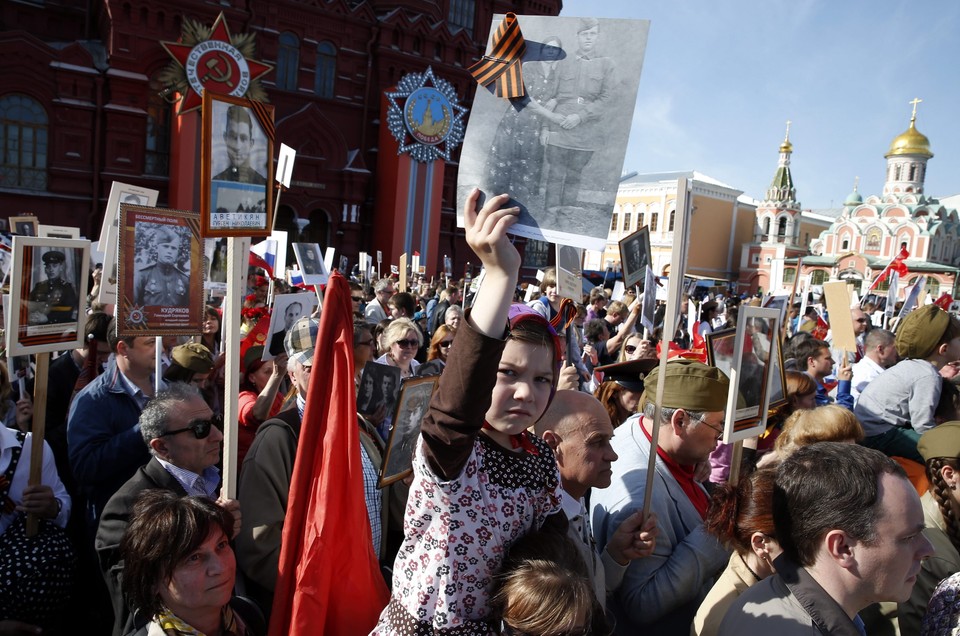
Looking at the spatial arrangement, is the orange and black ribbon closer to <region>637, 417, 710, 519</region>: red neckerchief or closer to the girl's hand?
the girl's hand

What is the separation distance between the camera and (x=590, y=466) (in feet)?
7.31

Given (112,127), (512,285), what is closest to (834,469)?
(512,285)

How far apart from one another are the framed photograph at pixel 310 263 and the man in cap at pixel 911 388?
15.6 ft

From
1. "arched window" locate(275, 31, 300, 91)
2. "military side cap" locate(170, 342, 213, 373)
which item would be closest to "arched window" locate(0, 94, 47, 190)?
"arched window" locate(275, 31, 300, 91)

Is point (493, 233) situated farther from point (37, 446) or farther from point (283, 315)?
point (283, 315)

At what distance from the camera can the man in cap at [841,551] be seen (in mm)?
1643

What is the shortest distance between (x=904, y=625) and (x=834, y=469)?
3.03 feet

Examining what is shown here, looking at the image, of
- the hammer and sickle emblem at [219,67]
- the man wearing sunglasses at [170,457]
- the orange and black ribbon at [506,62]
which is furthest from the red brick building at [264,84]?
the orange and black ribbon at [506,62]

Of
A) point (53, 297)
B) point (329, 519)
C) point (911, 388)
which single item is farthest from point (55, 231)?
point (911, 388)

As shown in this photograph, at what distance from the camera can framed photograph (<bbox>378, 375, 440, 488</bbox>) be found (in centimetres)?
254

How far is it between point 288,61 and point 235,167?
2470cm

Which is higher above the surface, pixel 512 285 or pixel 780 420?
pixel 512 285

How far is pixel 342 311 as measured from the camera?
206 cm

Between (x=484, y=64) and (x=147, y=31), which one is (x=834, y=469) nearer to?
(x=484, y=64)
